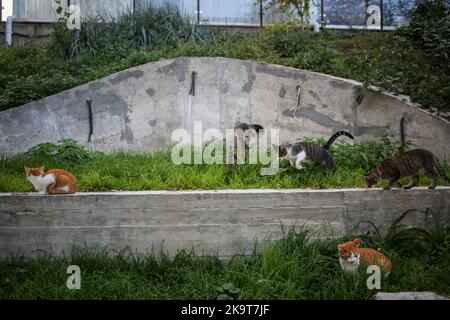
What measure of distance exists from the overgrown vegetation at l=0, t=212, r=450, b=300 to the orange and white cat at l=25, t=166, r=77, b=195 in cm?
71

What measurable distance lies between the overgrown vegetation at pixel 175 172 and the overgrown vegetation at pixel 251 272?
85 cm

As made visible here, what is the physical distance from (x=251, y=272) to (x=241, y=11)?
30.2 feet

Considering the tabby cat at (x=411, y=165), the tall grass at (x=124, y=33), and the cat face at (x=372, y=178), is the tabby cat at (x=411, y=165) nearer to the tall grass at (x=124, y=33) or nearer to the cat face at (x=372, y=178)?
the cat face at (x=372, y=178)

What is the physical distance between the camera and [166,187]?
583 cm

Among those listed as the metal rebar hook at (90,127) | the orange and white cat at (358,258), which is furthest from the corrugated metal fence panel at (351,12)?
the orange and white cat at (358,258)

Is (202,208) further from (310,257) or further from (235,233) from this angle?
(310,257)

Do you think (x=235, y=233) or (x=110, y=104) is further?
(x=110, y=104)

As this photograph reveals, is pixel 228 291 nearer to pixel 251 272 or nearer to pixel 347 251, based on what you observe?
pixel 251 272

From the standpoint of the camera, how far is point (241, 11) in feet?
41.1

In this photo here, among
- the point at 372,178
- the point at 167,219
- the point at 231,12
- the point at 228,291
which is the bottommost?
the point at 228,291

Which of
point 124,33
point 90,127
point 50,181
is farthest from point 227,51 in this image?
point 50,181
